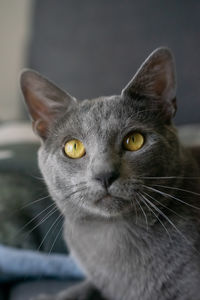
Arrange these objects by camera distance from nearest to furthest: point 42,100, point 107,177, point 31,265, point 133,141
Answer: point 107,177, point 133,141, point 42,100, point 31,265

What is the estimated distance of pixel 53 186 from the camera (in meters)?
1.00

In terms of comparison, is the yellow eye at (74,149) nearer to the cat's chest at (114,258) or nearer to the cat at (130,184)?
the cat at (130,184)

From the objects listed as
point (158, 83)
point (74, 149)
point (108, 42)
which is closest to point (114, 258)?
point (74, 149)

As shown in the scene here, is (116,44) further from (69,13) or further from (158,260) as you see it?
(158,260)

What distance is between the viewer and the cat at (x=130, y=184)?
873 mm

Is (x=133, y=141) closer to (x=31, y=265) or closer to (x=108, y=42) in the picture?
(x=31, y=265)

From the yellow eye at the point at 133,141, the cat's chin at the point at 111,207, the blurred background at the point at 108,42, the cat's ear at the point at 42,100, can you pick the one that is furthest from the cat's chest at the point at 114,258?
the blurred background at the point at 108,42

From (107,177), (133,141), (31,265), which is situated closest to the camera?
(107,177)

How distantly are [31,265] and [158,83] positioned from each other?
67cm

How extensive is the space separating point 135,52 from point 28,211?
1.07 m

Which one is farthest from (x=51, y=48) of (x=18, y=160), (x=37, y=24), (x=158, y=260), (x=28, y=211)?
(x=158, y=260)

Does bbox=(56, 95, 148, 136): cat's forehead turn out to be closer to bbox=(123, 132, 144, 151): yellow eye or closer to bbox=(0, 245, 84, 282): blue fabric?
bbox=(123, 132, 144, 151): yellow eye

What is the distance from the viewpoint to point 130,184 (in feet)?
2.75

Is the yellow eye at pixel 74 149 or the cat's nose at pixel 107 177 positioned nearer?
the cat's nose at pixel 107 177
